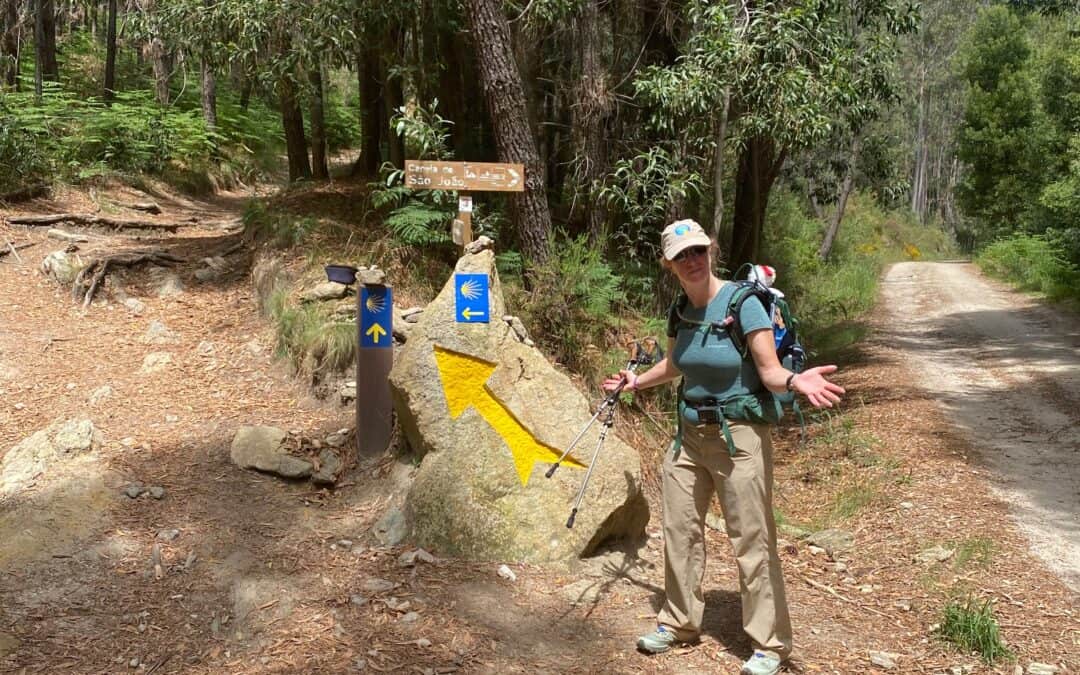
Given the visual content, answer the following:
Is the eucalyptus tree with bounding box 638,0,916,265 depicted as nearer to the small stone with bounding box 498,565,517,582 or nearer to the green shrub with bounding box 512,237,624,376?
the green shrub with bounding box 512,237,624,376

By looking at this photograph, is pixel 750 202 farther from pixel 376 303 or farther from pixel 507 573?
pixel 507 573

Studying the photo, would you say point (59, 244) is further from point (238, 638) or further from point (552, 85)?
point (238, 638)

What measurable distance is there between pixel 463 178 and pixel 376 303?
1374 mm

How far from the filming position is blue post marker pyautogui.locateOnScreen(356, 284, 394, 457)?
6.03 metres

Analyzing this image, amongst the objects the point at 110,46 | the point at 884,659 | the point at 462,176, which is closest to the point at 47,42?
the point at 110,46

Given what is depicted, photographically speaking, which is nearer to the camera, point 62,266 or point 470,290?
point 470,290

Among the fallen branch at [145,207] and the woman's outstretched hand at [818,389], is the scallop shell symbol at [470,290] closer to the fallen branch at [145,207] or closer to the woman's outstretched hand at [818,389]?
the woman's outstretched hand at [818,389]

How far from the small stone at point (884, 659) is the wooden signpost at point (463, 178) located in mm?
4045

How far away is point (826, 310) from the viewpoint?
20375 millimetres

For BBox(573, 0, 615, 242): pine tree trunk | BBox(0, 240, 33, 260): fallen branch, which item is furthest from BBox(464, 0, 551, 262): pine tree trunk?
BBox(0, 240, 33, 260): fallen branch

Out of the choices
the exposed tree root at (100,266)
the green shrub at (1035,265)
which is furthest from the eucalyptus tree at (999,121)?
the exposed tree root at (100,266)

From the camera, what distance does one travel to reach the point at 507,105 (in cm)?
793

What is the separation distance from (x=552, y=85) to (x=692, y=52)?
9.39 feet

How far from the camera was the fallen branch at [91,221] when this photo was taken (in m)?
11.2
